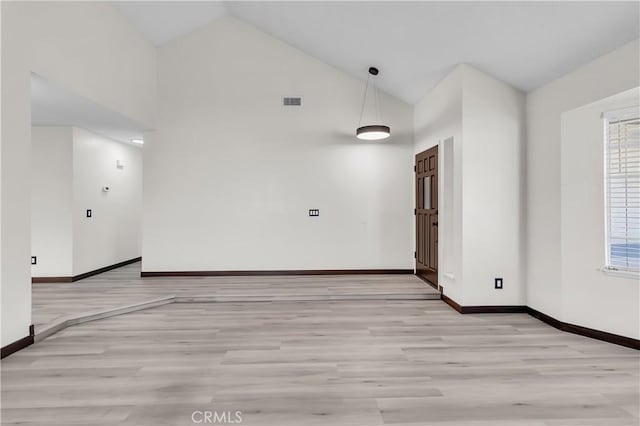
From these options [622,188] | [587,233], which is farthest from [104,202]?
[622,188]

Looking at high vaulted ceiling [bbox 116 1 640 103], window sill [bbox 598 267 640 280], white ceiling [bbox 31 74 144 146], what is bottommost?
window sill [bbox 598 267 640 280]

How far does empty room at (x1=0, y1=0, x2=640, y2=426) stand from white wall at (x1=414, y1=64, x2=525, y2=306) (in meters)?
0.03

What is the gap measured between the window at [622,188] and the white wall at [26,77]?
5.36m

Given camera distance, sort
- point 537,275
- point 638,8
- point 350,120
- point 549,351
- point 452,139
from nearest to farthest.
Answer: point 638,8 → point 549,351 → point 537,275 → point 452,139 → point 350,120

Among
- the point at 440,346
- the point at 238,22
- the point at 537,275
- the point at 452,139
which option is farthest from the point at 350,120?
the point at 440,346

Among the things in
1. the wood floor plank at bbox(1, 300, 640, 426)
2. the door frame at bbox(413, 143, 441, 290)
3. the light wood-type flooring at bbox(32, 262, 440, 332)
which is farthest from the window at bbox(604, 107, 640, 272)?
the light wood-type flooring at bbox(32, 262, 440, 332)

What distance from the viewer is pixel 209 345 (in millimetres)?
3365

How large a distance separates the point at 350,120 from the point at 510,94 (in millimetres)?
2605

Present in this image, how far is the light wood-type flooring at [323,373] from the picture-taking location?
7.41 ft

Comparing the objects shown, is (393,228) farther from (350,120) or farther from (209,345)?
(209,345)

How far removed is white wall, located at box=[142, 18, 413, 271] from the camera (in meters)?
6.19

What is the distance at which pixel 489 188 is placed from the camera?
4344mm

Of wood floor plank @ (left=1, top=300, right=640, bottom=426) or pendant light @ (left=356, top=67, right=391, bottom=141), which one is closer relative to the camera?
wood floor plank @ (left=1, top=300, right=640, bottom=426)

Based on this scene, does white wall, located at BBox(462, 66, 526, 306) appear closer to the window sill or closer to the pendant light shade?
the window sill
